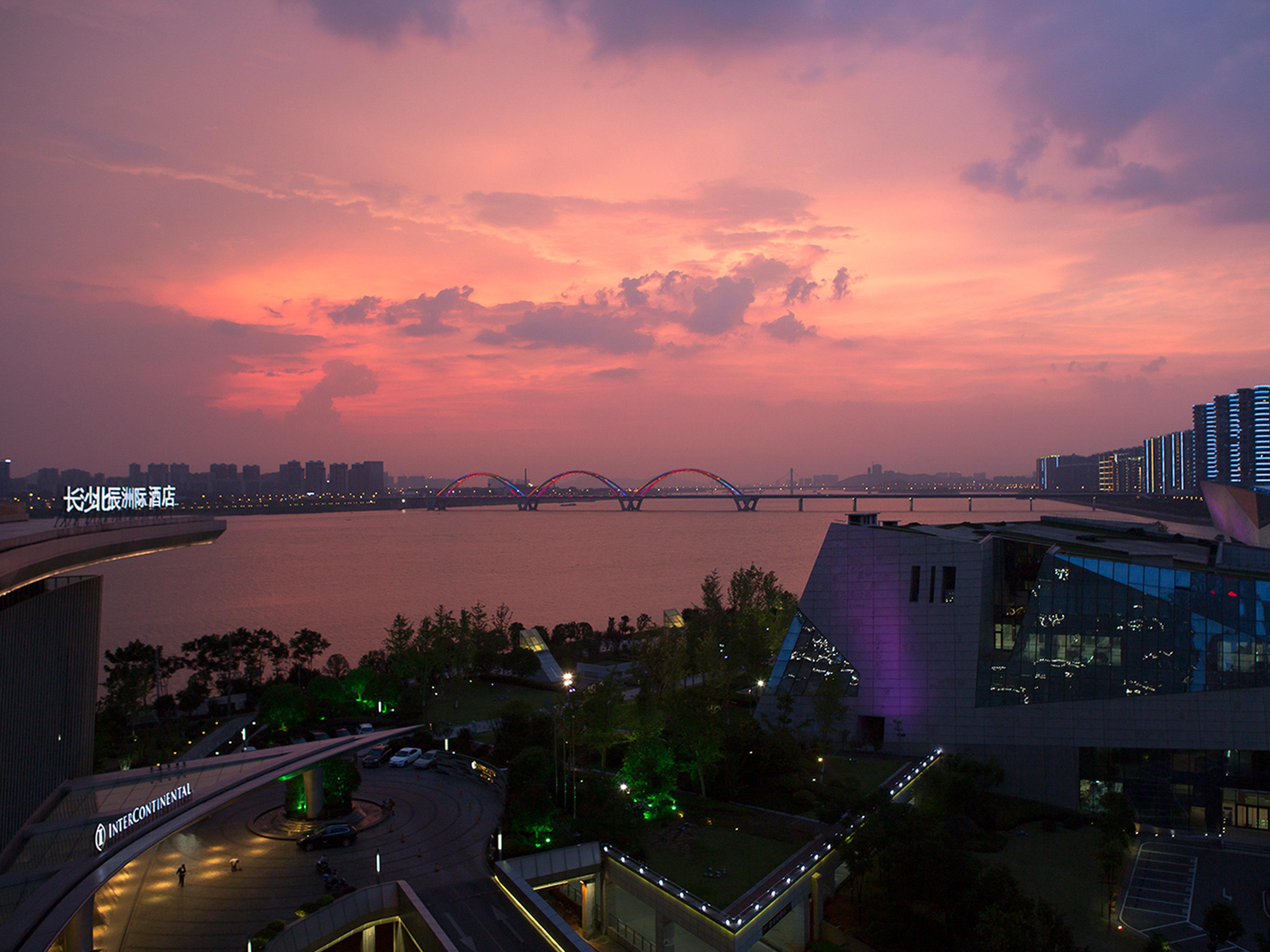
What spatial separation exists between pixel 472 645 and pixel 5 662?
2861 cm

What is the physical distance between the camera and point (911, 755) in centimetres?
2967

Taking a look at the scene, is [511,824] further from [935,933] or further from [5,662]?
[5,662]

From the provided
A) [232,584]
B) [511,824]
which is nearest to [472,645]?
[511,824]

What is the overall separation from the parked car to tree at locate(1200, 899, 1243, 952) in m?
21.3

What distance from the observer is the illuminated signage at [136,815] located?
15742 mm

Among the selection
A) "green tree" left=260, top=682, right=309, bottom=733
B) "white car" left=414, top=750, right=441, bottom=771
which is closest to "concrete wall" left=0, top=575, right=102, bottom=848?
"white car" left=414, top=750, right=441, bottom=771

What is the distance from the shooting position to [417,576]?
95.9 meters

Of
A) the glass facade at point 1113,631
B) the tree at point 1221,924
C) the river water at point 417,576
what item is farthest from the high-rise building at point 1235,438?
the tree at point 1221,924

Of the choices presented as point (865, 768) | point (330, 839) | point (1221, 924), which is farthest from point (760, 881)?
point (330, 839)

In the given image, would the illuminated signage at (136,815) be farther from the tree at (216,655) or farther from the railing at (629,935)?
the tree at (216,655)

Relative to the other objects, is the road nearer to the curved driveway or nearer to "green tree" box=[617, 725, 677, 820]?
"green tree" box=[617, 725, 677, 820]

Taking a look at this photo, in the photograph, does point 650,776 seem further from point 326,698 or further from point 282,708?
point 326,698

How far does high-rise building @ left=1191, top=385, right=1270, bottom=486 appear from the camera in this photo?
151375 mm

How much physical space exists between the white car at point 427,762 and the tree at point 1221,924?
23.3 m
